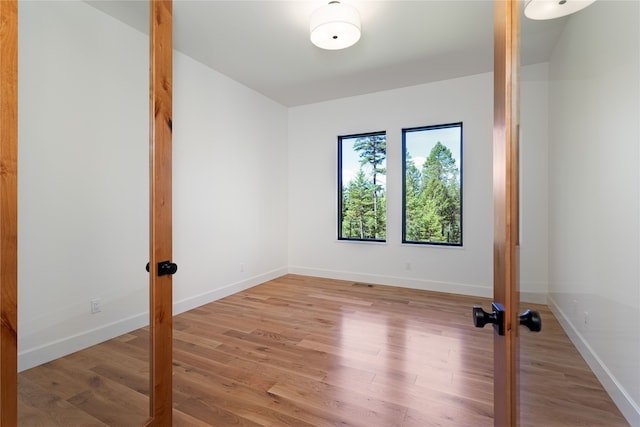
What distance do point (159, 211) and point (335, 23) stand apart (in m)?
2.03

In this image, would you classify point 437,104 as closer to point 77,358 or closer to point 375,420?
point 375,420

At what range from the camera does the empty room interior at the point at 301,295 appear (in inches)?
44.6

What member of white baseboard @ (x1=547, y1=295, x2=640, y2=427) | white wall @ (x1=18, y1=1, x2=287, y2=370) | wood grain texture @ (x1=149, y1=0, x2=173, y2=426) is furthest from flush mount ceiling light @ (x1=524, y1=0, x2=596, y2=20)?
white wall @ (x1=18, y1=1, x2=287, y2=370)

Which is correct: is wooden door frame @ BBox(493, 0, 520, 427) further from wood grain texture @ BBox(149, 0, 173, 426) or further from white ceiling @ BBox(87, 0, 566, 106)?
white ceiling @ BBox(87, 0, 566, 106)

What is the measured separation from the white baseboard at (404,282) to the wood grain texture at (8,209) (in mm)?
4094

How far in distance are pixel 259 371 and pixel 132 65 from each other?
215 centimetres

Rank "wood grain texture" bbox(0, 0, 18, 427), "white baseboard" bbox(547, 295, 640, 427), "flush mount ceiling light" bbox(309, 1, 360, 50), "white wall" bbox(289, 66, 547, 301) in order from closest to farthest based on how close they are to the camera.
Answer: "wood grain texture" bbox(0, 0, 18, 427), "white baseboard" bbox(547, 295, 640, 427), "flush mount ceiling light" bbox(309, 1, 360, 50), "white wall" bbox(289, 66, 547, 301)

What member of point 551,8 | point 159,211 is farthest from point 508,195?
point 159,211

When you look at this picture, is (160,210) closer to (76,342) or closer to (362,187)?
(76,342)

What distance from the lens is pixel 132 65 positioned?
1605 mm

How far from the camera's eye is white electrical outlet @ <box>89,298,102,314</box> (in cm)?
168

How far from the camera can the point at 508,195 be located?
0.77 m

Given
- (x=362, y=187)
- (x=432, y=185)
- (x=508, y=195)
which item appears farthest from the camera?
(x=362, y=187)

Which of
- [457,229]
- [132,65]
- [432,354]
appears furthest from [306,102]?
[432,354]
